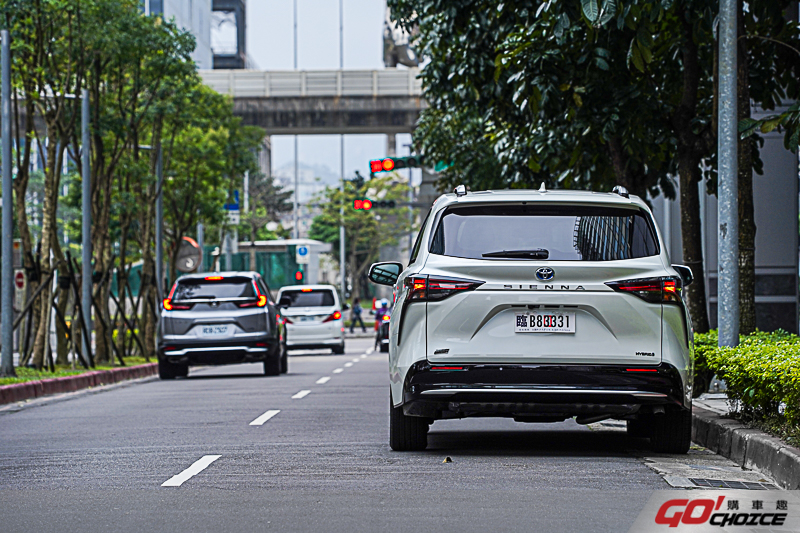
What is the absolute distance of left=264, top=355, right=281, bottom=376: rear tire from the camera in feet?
71.4

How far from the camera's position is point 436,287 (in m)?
8.55

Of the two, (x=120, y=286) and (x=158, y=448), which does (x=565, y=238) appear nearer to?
(x=158, y=448)

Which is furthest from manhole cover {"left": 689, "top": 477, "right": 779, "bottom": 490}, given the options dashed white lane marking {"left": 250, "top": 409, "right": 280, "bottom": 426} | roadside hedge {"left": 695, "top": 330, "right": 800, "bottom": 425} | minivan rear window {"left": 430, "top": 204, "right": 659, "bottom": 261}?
dashed white lane marking {"left": 250, "top": 409, "right": 280, "bottom": 426}

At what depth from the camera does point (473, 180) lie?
24.6 m

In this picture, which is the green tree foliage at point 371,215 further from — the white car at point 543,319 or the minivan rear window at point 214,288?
the white car at point 543,319

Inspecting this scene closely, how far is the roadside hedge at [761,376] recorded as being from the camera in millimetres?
8234

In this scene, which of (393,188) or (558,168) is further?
(393,188)

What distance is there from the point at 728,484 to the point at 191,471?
3372mm

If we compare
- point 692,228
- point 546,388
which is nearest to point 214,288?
point 692,228

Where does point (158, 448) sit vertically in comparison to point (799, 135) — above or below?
below

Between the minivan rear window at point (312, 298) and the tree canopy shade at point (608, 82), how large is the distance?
14.9 m

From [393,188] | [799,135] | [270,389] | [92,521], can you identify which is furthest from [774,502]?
[393,188]

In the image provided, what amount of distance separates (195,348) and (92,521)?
14.8 m

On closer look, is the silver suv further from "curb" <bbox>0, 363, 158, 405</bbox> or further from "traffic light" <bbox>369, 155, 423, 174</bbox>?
"traffic light" <bbox>369, 155, 423, 174</bbox>
